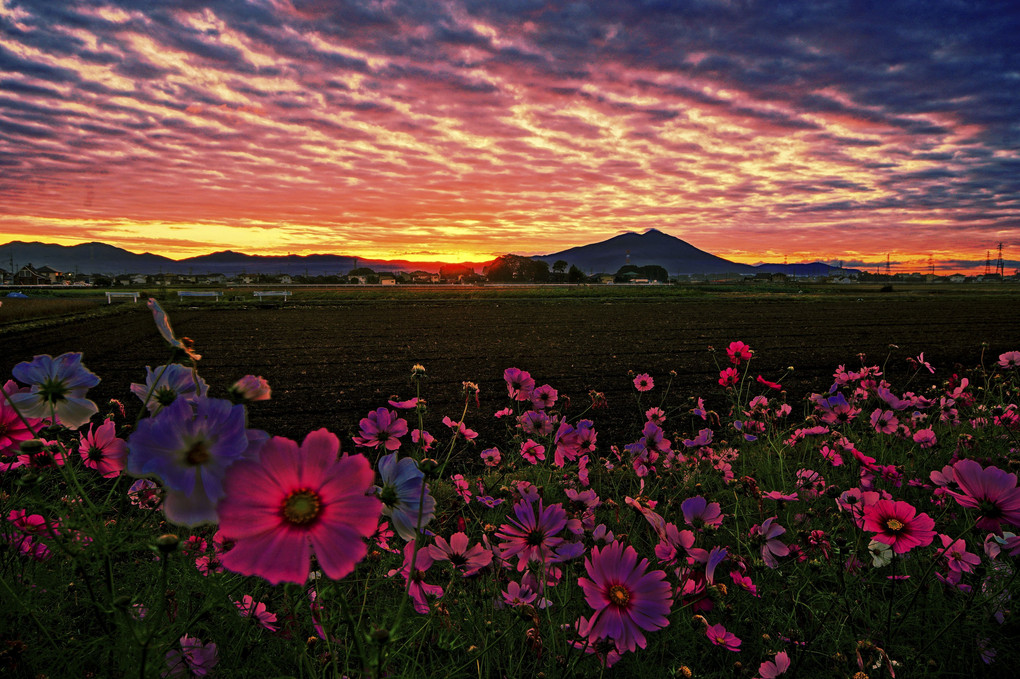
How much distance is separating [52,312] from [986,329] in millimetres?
35461

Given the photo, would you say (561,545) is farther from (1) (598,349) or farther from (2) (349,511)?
(1) (598,349)

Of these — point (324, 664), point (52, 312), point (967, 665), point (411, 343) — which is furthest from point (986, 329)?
point (52, 312)

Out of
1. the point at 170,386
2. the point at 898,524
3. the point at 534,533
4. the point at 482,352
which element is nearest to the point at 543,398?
the point at 534,533

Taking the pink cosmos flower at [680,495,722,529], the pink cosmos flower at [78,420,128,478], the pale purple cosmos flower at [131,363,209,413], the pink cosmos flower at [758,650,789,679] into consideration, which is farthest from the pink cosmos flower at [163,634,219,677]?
the pink cosmos flower at [758,650,789,679]

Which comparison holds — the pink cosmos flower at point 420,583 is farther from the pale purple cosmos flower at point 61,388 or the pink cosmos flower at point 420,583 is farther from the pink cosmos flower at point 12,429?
the pink cosmos flower at point 12,429

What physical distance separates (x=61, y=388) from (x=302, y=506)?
0.63m

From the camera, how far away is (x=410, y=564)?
34.1 inches

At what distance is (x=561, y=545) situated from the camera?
1.21 metres

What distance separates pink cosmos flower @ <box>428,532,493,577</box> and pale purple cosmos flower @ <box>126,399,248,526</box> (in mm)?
699

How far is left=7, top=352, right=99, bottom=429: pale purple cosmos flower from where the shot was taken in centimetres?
88

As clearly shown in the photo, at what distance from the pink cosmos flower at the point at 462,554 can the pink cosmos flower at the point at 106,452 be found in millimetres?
678

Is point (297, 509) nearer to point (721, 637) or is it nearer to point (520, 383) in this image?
point (721, 637)

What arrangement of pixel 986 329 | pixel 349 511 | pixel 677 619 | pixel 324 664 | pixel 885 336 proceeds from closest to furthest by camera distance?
pixel 349 511 < pixel 324 664 < pixel 677 619 < pixel 885 336 < pixel 986 329

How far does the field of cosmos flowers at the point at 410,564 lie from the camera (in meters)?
0.55
